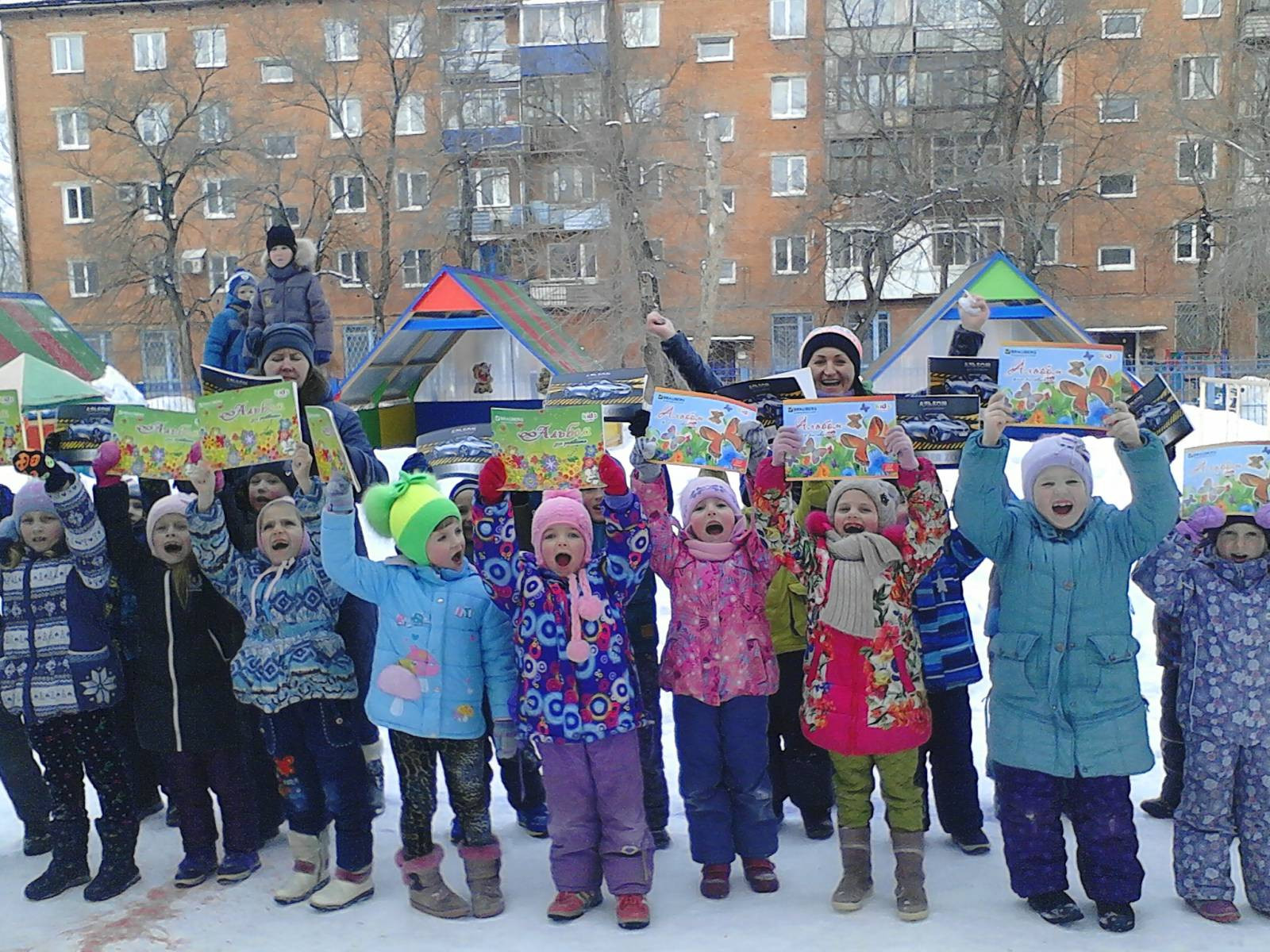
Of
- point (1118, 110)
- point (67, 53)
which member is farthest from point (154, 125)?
point (1118, 110)

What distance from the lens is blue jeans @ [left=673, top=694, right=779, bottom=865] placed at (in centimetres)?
366

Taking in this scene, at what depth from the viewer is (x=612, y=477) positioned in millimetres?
3539

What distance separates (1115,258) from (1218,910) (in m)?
28.8

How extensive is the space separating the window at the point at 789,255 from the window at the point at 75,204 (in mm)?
18572

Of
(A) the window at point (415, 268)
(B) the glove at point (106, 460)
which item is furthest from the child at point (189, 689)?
(A) the window at point (415, 268)

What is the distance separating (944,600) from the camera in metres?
3.91

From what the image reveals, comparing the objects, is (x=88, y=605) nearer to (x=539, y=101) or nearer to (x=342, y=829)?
(x=342, y=829)

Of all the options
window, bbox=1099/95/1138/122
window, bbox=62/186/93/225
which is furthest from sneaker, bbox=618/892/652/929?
window, bbox=62/186/93/225

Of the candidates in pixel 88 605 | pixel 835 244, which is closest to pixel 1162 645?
pixel 88 605

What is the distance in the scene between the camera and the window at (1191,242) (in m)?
28.0

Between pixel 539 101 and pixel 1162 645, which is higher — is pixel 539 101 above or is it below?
above

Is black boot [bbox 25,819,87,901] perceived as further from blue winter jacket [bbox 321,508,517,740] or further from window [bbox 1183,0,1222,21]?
window [bbox 1183,0,1222,21]

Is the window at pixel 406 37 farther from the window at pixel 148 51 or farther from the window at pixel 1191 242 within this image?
the window at pixel 1191 242

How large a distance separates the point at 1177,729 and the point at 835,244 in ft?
80.3
